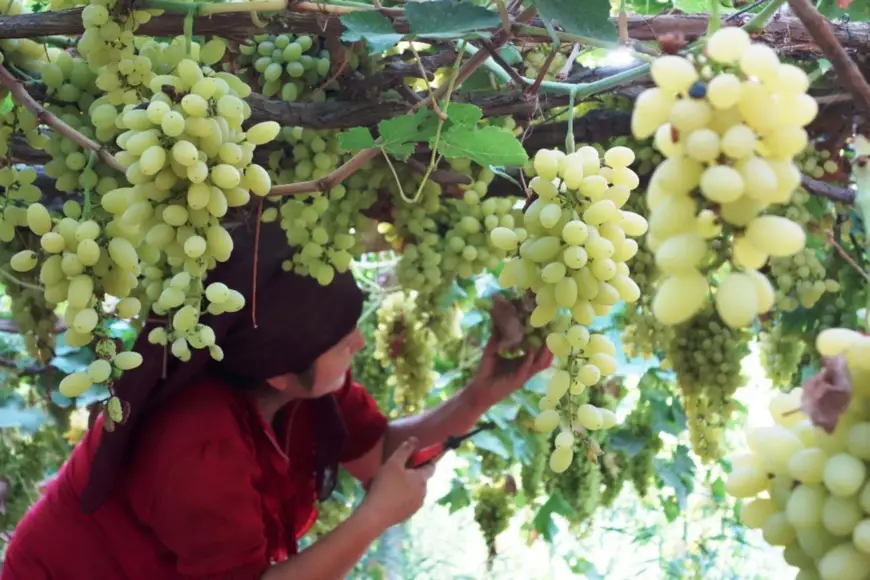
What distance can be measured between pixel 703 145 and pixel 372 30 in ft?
1.10

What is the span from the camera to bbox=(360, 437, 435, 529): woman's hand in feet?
4.53

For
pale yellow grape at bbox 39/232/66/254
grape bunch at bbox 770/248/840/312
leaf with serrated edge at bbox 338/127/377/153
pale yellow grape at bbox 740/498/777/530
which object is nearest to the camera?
pale yellow grape at bbox 740/498/777/530

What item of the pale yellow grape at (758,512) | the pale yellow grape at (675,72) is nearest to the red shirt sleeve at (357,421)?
the pale yellow grape at (758,512)

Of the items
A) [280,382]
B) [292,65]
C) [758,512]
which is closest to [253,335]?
[280,382]

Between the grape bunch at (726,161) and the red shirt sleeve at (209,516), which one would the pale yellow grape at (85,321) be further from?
the red shirt sleeve at (209,516)

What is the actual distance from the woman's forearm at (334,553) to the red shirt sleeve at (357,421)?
18.6 inches

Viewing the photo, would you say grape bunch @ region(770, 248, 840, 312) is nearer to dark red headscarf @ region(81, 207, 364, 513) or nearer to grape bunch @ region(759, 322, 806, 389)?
grape bunch @ region(759, 322, 806, 389)

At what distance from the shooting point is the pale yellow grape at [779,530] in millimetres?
385

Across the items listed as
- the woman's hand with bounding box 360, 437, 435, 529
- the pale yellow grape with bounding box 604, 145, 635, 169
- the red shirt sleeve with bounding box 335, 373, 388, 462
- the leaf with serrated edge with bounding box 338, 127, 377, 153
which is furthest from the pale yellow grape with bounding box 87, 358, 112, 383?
the red shirt sleeve with bounding box 335, 373, 388, 462

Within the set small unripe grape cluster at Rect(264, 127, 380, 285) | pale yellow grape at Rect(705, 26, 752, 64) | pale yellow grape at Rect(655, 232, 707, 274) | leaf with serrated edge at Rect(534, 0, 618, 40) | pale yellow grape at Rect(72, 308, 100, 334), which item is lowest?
A: small unripe grape cluster at Rect(264, 127, 380, 285)

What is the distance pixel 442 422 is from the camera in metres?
1.75

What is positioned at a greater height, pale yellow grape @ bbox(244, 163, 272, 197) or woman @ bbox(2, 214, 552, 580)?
pale yellow grape @ bbox(244, 163, 272, 197)

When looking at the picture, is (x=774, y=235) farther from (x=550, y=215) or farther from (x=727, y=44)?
(x=550, y=215)

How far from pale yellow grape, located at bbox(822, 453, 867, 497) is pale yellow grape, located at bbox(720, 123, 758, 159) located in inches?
6.0
